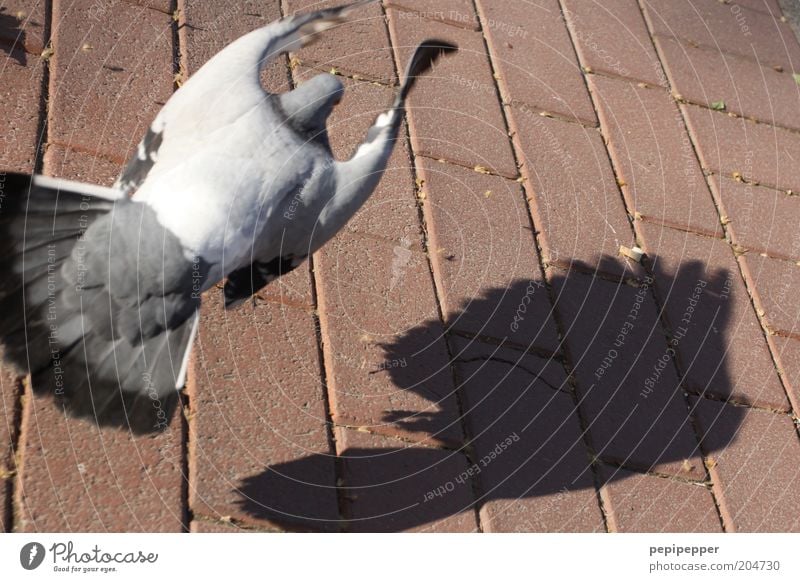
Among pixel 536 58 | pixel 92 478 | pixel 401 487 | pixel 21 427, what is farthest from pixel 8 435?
pixel 536 58

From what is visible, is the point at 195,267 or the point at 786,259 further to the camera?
the point at 786,259

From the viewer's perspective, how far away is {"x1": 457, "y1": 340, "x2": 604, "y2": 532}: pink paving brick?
1.51 metres

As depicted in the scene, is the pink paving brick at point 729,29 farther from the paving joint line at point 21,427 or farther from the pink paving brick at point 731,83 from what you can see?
the paving joint line at point 21,427

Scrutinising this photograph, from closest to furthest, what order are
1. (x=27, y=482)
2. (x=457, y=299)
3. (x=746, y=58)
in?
1. (x=27, y=482)
2. (x=457, y=299)
3. (x=746, y=58)

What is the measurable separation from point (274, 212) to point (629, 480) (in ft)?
2.62

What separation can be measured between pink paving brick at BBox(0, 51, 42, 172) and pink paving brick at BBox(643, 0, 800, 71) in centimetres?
160

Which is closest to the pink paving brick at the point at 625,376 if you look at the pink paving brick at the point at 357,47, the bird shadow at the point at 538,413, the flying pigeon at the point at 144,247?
the bird shadow at the point at 538,413

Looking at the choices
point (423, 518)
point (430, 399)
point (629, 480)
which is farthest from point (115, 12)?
point (629, 480)

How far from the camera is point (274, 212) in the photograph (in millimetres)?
1314

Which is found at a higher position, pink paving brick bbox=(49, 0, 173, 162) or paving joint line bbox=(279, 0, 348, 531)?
pink paving brick bbox=(49, 0, 173, 162)

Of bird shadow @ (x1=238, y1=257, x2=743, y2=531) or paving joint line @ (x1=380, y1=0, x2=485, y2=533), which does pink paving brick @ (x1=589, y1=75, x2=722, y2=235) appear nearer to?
bird shadow @ (x1=238, y1=257, x2=743, y2=531)

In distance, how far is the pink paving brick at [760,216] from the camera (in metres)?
2.16

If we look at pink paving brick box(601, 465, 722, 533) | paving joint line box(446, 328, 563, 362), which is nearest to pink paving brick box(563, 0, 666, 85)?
paving joint line box(446, 328, 563, 362)

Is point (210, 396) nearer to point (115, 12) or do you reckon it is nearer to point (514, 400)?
point (514, 400)
